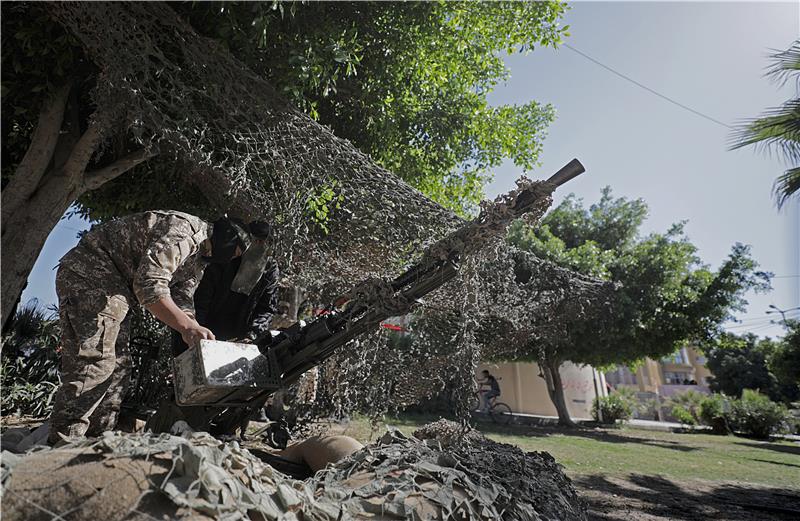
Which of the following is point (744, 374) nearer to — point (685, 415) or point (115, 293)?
point (685, 415)

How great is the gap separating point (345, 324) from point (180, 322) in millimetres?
796

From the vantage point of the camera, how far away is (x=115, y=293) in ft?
8.06

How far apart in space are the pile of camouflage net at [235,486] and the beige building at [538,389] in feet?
69.5

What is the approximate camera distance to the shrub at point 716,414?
14.9 m

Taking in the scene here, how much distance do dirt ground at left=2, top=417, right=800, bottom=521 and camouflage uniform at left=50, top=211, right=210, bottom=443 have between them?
207 centimetres

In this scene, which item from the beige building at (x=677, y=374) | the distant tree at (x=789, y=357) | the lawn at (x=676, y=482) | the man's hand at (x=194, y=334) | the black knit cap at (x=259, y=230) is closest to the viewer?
the man's hand at (x=194, y=334)

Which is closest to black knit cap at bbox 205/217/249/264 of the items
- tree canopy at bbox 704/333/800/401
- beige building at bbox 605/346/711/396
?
tree canopy at bbox 704/333/800/401

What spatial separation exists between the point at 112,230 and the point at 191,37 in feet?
5.64

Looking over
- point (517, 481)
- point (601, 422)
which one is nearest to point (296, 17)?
point (517, 481)

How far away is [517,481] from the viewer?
66.9 inches

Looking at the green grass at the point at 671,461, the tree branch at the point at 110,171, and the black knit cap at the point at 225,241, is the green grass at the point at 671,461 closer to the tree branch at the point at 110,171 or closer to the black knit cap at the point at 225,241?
the black knit cap at the point at 225,241

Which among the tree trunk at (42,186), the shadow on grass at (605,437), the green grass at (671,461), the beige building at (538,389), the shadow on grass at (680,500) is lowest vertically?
the shadow on grass at (605,437)

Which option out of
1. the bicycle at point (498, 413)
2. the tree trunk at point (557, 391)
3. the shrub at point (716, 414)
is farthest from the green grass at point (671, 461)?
the shrub at point (716, 414)

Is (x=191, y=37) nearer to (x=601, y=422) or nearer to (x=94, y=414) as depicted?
(x=94, y=414)
